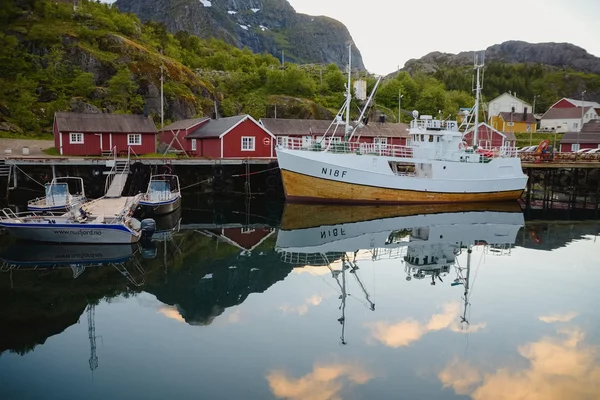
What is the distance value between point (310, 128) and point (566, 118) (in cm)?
4663

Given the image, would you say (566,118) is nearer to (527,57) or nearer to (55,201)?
(55,201)

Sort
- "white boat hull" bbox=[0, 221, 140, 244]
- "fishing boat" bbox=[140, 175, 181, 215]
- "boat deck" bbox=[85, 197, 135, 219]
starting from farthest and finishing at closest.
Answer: "fishing boat" bbox=[140, 175, 181, 215] < "boat deck" bbox=[85, 197, 135, 219] < "white boat hull" bbox=[0, 221, 140, 244]

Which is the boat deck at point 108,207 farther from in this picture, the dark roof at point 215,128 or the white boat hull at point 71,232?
the dark roof at point 215,128

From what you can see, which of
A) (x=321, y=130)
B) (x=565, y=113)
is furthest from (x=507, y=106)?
(x=321, y=130)

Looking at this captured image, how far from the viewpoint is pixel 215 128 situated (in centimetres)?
3544

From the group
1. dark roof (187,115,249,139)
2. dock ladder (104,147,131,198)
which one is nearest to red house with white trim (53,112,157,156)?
dock ladder (104,147,131,198)

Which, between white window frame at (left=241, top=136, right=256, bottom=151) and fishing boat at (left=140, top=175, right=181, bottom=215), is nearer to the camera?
fishing boat at (left=140, top=175, right=181, bottom=215)

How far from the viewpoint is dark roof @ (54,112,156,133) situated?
31953mm

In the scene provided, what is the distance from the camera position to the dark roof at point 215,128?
112 feet

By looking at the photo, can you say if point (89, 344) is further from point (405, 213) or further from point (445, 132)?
point (445, 132)

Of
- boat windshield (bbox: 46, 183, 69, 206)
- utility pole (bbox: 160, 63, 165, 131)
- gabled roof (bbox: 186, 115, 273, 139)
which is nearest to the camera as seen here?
boat windshield (bbox: 46, 183, 69, 206)

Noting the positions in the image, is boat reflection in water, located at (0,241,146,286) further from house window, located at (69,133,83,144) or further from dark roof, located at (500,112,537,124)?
dark roof, located at (500,112,537,124)

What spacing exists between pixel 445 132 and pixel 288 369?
75.6ft

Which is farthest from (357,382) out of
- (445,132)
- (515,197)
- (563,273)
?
(515,197)
